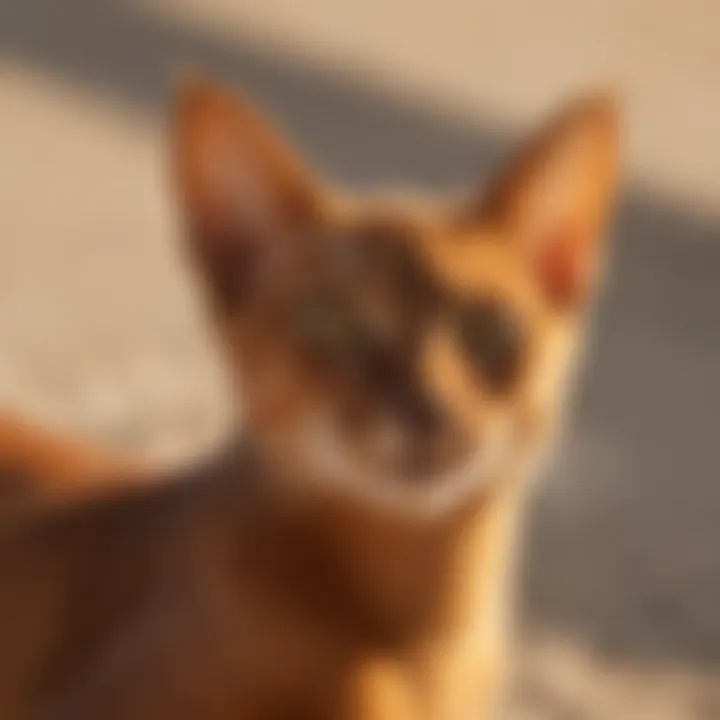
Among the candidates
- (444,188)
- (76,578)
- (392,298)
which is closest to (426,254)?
(392,298)

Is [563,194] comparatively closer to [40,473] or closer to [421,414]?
[421,414]

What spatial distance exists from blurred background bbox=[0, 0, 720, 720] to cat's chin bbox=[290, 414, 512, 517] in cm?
34

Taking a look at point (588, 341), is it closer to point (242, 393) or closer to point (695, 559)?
point (695, 559)

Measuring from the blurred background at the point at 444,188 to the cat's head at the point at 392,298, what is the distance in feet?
1.22

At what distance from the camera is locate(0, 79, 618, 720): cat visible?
0.70 meters

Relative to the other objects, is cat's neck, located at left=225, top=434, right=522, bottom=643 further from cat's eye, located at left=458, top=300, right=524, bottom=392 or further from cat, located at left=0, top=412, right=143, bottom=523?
cat, located at left=0, top=412, right=143, bottom=523

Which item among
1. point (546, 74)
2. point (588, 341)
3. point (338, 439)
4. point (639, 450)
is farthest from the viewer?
point (546, 74)

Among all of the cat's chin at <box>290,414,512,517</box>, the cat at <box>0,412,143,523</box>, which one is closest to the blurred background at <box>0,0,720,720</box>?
the cat at <box>0,412,143,523</box>

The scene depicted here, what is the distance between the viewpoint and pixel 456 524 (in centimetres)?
74

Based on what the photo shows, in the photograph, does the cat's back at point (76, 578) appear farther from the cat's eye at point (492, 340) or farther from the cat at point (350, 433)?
the cat's eye at point (492, 340)

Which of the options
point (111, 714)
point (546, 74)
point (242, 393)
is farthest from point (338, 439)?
point (546, 74)

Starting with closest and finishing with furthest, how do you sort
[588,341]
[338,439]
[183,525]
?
[338,439], [183,525], [588,341]

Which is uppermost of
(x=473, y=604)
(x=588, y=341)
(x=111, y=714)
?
(x=588, y=341)

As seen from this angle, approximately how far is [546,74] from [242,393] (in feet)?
3.50
